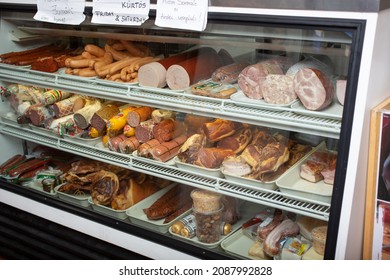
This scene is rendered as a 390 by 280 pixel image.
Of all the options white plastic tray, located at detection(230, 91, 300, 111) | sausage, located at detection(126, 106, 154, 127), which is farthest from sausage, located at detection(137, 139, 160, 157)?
white plastic tray, located at detection(230, 91, 300, 111)

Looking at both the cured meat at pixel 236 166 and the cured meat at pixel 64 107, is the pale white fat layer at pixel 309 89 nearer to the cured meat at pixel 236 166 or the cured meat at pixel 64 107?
the cured meat at pixel 236 166

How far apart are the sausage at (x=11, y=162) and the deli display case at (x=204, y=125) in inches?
1.1

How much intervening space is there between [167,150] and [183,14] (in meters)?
0.61

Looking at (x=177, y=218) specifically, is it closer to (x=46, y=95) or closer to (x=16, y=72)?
(x=46, y=95)

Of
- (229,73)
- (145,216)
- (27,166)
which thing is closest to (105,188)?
(145,216)

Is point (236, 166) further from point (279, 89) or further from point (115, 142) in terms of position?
point (115, 142)

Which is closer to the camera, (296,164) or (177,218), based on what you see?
(296,164)

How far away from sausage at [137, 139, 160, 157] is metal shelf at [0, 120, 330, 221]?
0.09ft

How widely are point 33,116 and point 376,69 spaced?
1679mm

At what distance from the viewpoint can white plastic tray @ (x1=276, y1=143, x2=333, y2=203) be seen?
1665 millimetres

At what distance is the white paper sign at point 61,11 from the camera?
199 centimetres

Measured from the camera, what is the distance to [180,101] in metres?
1.90

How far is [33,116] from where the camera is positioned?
94.9 inches
